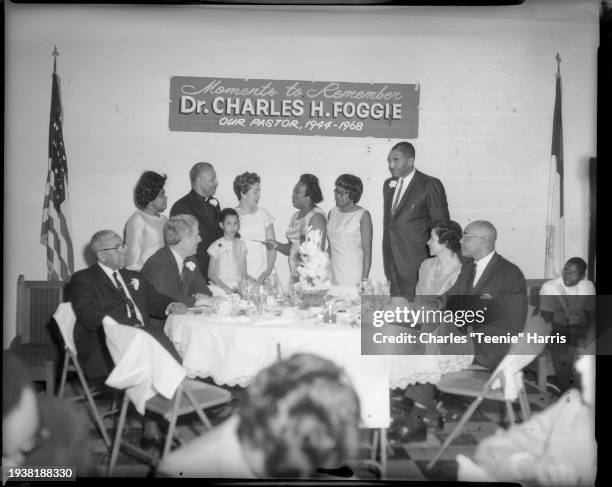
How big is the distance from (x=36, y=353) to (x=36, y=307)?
230 millimetres

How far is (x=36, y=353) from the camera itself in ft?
10.5

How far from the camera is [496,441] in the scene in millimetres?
3258

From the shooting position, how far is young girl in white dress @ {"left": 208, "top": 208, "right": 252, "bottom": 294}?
329 cm

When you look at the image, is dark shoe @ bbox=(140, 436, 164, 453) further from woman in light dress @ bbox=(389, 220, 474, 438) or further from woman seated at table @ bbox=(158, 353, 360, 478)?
woman in light dress @ bbox=(389, 220, 474, 438)

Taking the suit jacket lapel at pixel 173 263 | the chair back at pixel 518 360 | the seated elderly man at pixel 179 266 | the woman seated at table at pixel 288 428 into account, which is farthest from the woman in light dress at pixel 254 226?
the chair back at pixel 518 360

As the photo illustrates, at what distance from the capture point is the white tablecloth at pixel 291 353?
313 cm

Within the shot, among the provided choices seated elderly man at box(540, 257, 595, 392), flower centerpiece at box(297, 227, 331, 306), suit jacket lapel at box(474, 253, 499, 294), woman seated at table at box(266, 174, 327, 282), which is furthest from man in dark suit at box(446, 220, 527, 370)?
woman seated at table at box(266, 174, 327, 282)

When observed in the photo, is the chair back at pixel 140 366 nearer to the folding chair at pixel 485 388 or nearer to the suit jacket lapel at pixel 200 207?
the suit jacket lapel at pixel 200 207

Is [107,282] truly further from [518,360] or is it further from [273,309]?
[518,360]

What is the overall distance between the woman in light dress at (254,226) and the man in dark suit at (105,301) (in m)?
0.43

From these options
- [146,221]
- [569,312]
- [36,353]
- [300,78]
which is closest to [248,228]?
[146,221]

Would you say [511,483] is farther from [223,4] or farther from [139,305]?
[223,4]

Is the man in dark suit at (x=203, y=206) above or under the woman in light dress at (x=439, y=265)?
above

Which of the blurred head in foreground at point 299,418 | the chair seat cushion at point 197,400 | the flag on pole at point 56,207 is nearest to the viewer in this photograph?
the blurred head in foreground at point 299,418
